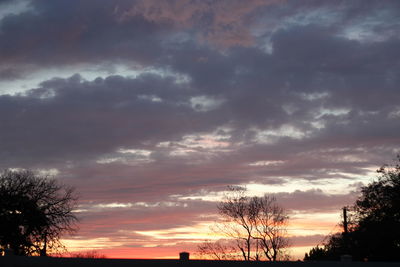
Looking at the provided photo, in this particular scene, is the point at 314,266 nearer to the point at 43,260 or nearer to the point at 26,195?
the point at 43,260

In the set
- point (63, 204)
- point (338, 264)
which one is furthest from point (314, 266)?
point (63, 204)

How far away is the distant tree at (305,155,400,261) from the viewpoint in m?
44.5

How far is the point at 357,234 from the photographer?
1843 inches

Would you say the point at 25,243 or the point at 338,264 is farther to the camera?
the point at 25,243

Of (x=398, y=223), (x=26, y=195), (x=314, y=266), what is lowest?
(x=314, y=266)

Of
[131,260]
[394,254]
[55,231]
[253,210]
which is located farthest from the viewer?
[253,210]

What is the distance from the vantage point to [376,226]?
45875 millimetres

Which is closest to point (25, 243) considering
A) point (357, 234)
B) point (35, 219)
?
point (35, 219)

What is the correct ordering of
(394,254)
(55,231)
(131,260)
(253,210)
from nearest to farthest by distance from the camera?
(131,260), (394,254), (55,231), (253,210)

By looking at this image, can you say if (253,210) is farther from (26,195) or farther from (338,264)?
(338,264)

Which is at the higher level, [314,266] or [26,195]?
[26,195]

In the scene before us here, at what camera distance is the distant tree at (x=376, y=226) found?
44531 millimetres

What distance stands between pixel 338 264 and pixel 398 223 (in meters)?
23.5

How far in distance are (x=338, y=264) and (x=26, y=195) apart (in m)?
33.2
